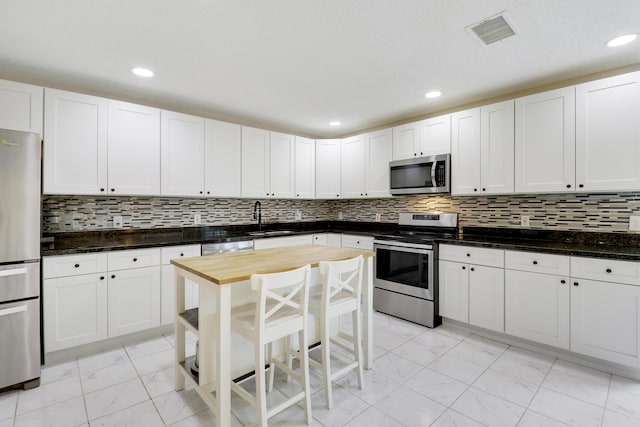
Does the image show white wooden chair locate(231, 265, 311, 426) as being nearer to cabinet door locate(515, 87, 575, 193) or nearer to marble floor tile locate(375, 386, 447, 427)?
marble floor tile locate(375, 386, 447, 427)

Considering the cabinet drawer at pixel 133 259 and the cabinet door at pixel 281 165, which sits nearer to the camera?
the cabinet drawer at pixel 133 259

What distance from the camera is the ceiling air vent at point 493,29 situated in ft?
6.18

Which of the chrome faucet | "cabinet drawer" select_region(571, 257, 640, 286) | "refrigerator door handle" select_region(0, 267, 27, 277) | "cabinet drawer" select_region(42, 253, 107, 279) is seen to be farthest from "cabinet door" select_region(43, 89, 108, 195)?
"cabinet drawer" select_region(571, 257, 640, 286)

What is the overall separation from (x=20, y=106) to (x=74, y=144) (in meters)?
0.41

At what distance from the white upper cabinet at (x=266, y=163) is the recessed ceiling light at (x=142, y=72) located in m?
1.28

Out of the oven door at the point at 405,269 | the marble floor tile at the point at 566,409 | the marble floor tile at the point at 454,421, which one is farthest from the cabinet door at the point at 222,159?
the marble floor tile at the point at 566,409

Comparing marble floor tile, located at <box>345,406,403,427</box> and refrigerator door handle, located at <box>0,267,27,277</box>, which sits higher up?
refrigerator door handle, located at <box>0,267,27,277</box>

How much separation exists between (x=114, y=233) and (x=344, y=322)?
8.37ft

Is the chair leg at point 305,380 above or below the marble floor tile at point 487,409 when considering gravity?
above

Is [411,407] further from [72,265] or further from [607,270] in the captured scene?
[72,265]

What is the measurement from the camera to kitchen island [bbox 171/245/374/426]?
5.16 feet

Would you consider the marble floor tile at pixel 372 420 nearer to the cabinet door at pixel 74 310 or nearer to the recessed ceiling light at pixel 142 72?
the cabinet door at pixel 74 310

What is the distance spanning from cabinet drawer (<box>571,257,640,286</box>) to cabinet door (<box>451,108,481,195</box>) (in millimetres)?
1071

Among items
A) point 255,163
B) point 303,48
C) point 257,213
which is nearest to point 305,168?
point 255,163
